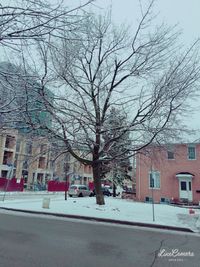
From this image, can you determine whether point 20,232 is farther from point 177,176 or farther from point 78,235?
point 177,176

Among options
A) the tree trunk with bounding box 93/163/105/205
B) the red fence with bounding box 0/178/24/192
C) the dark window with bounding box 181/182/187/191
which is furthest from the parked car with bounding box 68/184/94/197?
the tree trunk with bounding box 93/163/105/205

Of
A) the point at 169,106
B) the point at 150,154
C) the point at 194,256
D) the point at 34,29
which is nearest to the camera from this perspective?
the point at 34,29

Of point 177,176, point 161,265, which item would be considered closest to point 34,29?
point 161,265

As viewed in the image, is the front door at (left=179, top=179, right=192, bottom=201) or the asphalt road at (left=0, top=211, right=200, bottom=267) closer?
the asphalt road at (left=0, top=211, right=200, bottom=267)

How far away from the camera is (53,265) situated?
193 inches

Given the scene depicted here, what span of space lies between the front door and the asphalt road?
67.2ft

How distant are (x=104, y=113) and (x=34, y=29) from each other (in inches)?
439

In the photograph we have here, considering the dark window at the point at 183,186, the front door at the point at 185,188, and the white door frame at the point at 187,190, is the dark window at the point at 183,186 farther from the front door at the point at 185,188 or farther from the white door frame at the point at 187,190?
the white door frame at the point at 187,190

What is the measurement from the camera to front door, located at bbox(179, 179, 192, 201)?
2848 cm

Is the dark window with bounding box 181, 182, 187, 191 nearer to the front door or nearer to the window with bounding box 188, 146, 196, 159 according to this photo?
the front door

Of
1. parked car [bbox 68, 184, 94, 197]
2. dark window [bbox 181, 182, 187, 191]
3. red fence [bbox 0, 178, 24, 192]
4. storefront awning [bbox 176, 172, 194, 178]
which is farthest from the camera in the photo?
parked car [bbox 68, 184, 94, 197]

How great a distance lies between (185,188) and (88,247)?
2475 cm

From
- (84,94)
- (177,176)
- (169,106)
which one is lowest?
(177,176)

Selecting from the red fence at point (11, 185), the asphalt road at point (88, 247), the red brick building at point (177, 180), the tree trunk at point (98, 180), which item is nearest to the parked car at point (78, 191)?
the red fence at point (11, 185)
